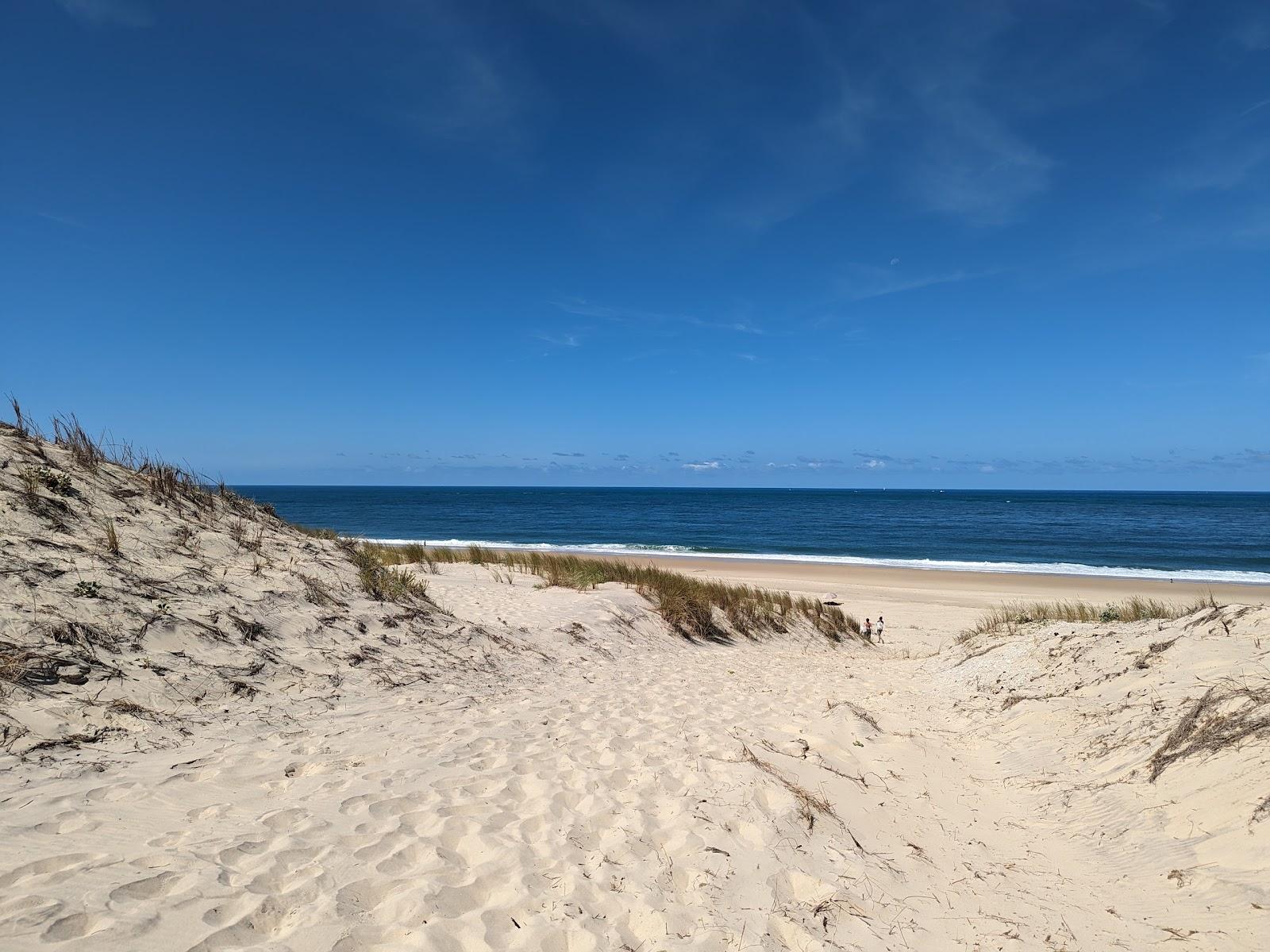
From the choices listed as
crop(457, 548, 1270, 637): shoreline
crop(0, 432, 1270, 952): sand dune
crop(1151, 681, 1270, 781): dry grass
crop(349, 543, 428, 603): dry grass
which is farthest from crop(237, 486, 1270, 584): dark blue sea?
crop(1151, 681, 1270, 781): dry grass

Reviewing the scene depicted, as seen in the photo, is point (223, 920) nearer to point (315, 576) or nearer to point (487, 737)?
point (487, 737)

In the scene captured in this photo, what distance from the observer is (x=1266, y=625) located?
6.36 meters

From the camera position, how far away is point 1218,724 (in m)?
4.73

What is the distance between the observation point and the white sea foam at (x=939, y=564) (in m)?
27.2

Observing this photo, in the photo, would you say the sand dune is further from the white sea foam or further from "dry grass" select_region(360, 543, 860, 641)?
the white sea foam

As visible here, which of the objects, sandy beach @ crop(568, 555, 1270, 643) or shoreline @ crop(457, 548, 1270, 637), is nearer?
shoreline @ crop(457, 548, 1270, 637)

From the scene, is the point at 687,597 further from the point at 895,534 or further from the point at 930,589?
the point at 895,534

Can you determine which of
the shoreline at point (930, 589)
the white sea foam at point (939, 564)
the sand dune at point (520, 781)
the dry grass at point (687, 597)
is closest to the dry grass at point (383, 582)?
the sand dune at point (520, 781)

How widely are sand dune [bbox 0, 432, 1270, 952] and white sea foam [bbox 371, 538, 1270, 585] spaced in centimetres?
1724

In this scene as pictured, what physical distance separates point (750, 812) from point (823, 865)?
2.13ft

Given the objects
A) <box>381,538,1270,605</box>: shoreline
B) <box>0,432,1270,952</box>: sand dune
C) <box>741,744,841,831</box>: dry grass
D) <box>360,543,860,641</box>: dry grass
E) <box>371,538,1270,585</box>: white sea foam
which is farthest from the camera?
<box>371,538,1270,585</box>: white sea foam

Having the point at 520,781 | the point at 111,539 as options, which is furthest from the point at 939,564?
the point at 111,539

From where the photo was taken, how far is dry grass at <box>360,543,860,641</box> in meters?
13.1

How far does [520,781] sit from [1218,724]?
5.43 meters
